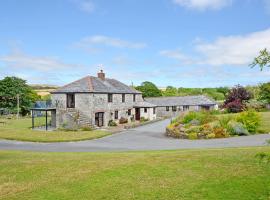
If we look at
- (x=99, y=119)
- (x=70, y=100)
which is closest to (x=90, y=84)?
(x=70, y=100)

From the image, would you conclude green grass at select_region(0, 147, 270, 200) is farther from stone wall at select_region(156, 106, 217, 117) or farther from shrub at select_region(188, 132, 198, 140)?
Answer: stone wall at select_region(156, 106, 217, 117)

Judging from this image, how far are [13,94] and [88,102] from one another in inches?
1218

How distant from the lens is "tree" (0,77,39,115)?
6756 cm

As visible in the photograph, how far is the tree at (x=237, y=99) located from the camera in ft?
177

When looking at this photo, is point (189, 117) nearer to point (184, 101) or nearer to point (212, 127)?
point (212, 127)

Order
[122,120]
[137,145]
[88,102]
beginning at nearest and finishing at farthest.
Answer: [137,145] < [88,102] < [122,120]

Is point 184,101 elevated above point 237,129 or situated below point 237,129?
above

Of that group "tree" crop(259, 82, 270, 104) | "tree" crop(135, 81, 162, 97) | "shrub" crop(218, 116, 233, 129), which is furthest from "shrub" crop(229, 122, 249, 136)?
"tree" crop(135, 81, 162, 97)

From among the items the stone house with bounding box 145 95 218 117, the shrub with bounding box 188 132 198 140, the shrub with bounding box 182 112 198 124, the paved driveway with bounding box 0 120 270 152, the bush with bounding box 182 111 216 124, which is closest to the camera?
the paved driveway with bounding box 0 120 270 152

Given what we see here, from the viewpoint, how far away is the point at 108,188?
11.9 meters

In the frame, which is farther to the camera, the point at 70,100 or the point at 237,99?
the point at 237,99

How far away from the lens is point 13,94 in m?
67.8

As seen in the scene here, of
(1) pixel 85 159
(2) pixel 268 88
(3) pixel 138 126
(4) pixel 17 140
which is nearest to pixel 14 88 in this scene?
(3) pixel 138 126

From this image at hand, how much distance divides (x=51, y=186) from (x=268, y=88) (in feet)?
29.1
